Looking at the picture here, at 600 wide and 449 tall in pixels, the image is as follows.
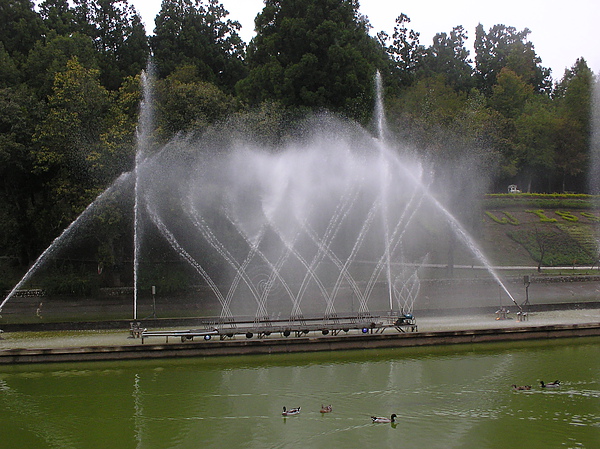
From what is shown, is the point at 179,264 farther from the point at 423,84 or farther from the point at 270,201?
the point at 423,84

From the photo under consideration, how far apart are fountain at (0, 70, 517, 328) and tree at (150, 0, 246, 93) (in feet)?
119

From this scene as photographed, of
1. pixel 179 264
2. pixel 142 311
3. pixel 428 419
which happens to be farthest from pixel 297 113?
pixel 428 419

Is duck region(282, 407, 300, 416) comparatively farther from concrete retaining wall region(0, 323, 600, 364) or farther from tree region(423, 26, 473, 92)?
tree region(423, 26, 473, 92)

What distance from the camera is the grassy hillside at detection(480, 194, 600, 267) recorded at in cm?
5338

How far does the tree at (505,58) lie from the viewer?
10669 cm

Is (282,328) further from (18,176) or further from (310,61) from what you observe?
(310,61)

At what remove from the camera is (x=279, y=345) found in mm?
26922

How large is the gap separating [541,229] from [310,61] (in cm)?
2585

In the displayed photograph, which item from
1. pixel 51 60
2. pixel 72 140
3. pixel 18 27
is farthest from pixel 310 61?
pixel 18 27

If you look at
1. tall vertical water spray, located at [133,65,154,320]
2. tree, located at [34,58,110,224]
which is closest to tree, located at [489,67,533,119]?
tall vertical water spray, located at [133,65,154,320]

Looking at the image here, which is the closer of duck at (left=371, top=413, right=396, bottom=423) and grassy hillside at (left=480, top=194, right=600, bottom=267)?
duck at (left=371, top=413, right=396, bottom=423)

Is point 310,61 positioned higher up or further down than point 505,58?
further down

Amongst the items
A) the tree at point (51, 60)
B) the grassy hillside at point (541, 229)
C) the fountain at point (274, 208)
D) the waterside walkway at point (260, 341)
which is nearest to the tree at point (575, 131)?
the grassy hillside at point (541, 229)

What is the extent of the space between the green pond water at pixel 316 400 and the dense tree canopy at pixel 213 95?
18542 mm
